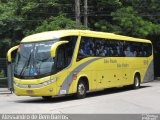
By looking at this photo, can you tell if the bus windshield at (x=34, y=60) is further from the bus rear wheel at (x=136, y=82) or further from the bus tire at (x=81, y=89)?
the bus rear wheel at (x=136, y=82)

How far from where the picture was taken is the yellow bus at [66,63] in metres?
20.0

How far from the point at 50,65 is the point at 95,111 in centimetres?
443

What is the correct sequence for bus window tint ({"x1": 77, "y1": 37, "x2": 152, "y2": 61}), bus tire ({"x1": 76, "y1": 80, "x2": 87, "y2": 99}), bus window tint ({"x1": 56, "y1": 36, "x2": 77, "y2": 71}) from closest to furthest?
bus window tint ({"x1": 56, "y1": 36, "x2": 77, "y2": 71}), bus tire ({"x1": 76, "y1": 80, "x2": 87, "y2": 99}), bus window tint ({"x1": 77, "y1": 37, "x2": 152, "y2": 61})

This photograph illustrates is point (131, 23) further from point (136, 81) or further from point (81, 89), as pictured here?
point (81, 89)

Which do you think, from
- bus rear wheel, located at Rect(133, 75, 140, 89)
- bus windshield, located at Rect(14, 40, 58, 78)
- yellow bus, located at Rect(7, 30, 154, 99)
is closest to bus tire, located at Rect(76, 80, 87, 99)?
yellow bus, located at Rect(7, 30, 154, 99)

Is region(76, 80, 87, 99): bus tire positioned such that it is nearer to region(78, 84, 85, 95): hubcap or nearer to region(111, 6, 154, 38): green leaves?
region(78, 84, 85, 95): hubcap

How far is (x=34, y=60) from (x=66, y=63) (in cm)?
151

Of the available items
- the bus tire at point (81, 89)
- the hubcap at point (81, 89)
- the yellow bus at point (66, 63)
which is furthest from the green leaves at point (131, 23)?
the hubcap at point (81, 89)

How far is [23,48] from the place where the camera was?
2114 centimetres

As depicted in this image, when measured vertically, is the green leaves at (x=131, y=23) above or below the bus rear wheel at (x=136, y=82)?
above

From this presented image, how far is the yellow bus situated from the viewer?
20.0 m

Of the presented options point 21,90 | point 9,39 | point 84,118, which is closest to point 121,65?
point 21,90

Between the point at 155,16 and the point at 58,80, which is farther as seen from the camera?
the point at 155,16

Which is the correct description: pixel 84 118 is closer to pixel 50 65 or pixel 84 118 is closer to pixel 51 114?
pixel 51 114
